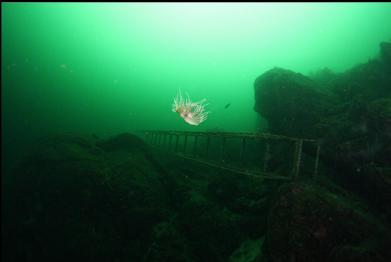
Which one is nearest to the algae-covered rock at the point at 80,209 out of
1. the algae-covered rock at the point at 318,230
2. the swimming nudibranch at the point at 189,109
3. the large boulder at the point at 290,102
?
the swimming nudibranch at the point at 189,109

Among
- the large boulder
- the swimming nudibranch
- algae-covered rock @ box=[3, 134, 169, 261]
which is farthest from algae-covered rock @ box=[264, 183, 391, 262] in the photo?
the large boulder

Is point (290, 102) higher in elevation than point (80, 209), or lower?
higher

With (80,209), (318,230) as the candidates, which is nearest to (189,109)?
(318,230)

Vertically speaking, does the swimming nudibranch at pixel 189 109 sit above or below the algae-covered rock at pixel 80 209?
above

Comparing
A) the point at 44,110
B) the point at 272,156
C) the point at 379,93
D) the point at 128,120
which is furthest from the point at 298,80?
the point at 44,110

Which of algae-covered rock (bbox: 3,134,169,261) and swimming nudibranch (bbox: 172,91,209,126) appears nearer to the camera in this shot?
swimming nudibranch (bbox: 172,91,209,126)

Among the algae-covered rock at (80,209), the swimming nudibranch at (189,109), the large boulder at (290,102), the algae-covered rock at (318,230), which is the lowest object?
the algae-covered rock at (80,209)

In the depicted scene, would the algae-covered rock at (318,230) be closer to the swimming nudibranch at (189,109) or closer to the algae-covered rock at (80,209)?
the swimming nudibranch at (189,109)

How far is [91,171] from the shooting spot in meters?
8.31

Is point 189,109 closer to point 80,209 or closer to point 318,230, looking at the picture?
point 318,230

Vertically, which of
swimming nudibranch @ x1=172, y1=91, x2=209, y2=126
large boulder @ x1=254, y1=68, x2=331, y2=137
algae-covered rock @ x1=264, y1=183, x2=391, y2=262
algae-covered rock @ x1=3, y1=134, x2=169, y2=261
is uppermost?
large boulder @ x1=254, y1=68, x2=331, y2=137

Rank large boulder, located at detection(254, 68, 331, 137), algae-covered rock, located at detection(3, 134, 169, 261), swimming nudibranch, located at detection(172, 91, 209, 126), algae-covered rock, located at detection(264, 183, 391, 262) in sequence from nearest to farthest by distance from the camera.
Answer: algae-covered rock, located at detection(264, 183, 391, 262) < swimming nudibranch, located at detection(172, 91, 209, 126) < algae-covered rock, located at detection(3, 134, 169, 261) < large boulder, located at detection(254, 68, 331, 137)

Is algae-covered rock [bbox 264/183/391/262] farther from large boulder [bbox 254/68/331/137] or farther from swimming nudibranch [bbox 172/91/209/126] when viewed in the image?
large boulder [bbox 254/68/331/137]

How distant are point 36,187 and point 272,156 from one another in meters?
9.96
